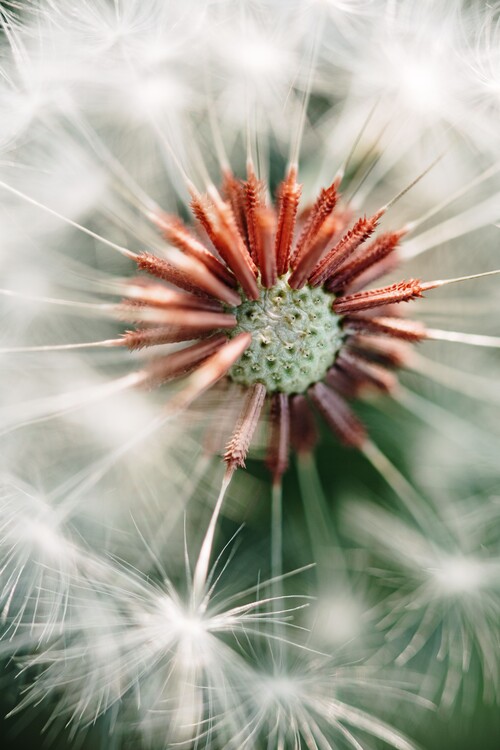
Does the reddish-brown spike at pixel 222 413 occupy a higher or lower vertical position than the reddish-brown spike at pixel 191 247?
lower

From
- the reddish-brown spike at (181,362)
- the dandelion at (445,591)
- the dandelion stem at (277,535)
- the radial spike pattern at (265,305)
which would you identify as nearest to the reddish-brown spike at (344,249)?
the radial spike pattern at (265,305)

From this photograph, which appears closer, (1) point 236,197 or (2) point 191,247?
(2) point 191,247

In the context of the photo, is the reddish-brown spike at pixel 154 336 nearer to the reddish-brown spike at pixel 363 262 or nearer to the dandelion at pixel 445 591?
the reddish-brown spike at pixel 363 262

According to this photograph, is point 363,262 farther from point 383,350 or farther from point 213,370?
point 213,370

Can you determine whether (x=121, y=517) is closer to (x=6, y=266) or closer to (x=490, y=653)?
(x=6, y=266)

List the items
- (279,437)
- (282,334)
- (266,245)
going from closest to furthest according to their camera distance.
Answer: (266,245) → (282,334) → (279,437)

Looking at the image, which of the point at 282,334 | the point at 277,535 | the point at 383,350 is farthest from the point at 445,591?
the point at 282,334
